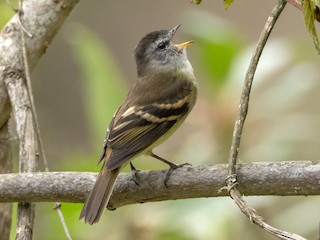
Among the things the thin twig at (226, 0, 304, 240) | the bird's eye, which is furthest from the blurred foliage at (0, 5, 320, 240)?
the thin twig at (226, 0, 304, 240)

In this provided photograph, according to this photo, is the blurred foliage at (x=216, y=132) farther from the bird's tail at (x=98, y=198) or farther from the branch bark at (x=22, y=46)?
the bird's tail at (x=98, y=198)

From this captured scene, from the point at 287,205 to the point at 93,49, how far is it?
1571mm

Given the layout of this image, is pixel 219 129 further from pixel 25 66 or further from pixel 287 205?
pixel 25 66

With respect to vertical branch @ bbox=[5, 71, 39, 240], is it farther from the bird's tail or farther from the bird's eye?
the bird's eye

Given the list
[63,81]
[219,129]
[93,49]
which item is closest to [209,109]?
[219,129]

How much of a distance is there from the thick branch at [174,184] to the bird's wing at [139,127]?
23cm

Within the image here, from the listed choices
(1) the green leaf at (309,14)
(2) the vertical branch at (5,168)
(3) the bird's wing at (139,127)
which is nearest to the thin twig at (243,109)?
(1) the green leaf at (309,14)

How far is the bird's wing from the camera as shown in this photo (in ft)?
12.6

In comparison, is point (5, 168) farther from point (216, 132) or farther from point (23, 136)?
point (216, 132)

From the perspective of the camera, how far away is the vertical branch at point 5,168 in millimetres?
3736

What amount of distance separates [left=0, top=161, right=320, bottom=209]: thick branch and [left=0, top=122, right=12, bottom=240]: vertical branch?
47 centimetres

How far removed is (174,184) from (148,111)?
956mm

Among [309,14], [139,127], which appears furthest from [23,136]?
[309,14]

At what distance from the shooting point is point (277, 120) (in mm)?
4652
